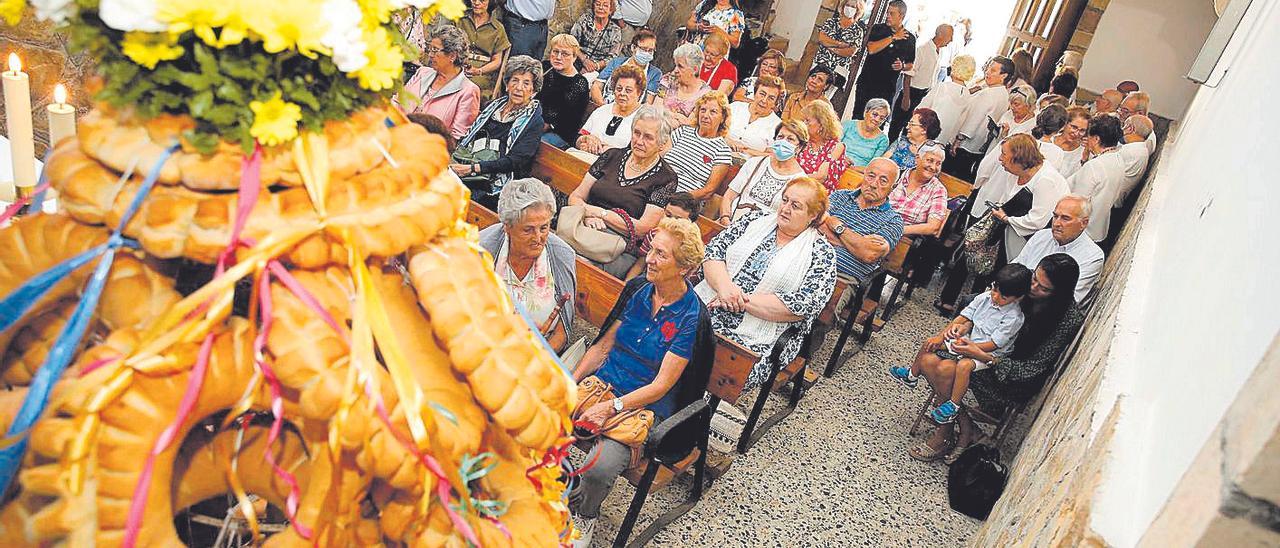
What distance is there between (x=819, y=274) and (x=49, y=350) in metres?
3.93

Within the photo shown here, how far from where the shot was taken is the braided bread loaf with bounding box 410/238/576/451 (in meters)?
1.19

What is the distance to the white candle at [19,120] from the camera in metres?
2.04

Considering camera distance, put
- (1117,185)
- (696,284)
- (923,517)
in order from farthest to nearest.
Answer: (1117,185) → (696,284) → (923,517)

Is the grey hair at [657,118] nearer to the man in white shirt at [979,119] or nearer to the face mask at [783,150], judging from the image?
the face mask at [783,150]

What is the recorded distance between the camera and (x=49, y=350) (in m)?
1.10

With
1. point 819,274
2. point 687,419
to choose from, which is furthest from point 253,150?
point 819,274

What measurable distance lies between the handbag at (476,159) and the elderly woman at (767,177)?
5.33 feet

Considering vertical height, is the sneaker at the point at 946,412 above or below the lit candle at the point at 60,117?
below

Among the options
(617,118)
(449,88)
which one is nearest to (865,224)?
(617,118)

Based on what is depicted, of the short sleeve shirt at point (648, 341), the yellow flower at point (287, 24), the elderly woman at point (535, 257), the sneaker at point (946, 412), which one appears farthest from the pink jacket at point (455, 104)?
the yellow flower at point (287, 24)

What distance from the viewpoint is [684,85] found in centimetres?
768

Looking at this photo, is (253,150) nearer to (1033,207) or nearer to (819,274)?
(819,274)

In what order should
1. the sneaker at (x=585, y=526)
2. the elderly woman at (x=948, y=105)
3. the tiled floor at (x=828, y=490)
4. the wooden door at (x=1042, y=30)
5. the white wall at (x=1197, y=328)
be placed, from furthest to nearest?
the wooden door at (x=1042, y=30)
the elderly woman at (x=948, y=105)
the tiled floor at (x=828, y=490)
the sneaker at (x=585, y=526)
the white wall at (x=1197, y=328)

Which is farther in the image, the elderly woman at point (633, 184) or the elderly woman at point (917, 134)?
the elderly woman at point (917, 134)
